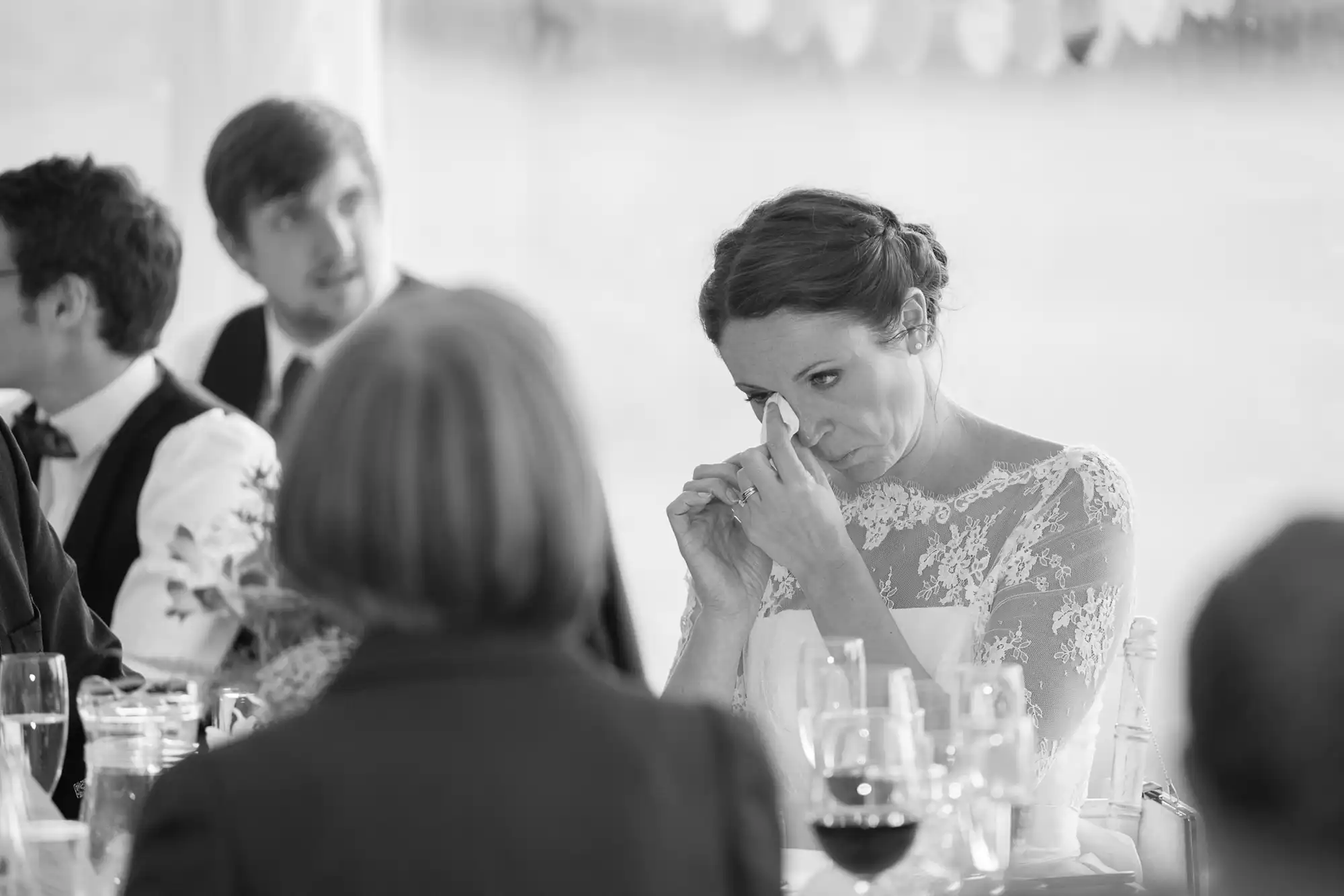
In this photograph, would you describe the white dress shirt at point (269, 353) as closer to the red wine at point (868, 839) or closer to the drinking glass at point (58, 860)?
the drinking glass at point (58, 860)

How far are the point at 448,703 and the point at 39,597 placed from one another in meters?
1.54

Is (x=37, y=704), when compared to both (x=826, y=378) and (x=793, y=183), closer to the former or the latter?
(x=826, y=378)

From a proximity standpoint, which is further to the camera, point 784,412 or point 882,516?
point 882,516

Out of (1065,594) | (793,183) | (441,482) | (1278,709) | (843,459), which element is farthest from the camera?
(793,183)

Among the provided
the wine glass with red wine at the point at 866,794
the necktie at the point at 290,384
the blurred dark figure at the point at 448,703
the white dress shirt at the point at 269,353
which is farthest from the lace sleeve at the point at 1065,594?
the necktie at the point at 290,384

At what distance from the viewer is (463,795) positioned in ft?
3.47

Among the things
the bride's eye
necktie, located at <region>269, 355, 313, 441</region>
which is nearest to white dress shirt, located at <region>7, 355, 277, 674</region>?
necktie, located at <region>269, 355, 313, 441</region>

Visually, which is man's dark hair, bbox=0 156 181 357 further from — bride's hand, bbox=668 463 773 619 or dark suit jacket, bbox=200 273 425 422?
bride's hand, bbox=668 463 773 619

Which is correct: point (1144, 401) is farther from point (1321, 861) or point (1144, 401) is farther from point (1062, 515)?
point (1321, 861)

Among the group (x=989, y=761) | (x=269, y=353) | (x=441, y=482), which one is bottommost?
(x=989, y=761)

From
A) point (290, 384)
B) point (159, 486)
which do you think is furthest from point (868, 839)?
point (290, 384)

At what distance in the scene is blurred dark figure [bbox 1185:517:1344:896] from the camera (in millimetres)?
931

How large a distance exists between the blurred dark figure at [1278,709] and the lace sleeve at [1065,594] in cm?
148

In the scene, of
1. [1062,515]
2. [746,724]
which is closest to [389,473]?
[746,724]
